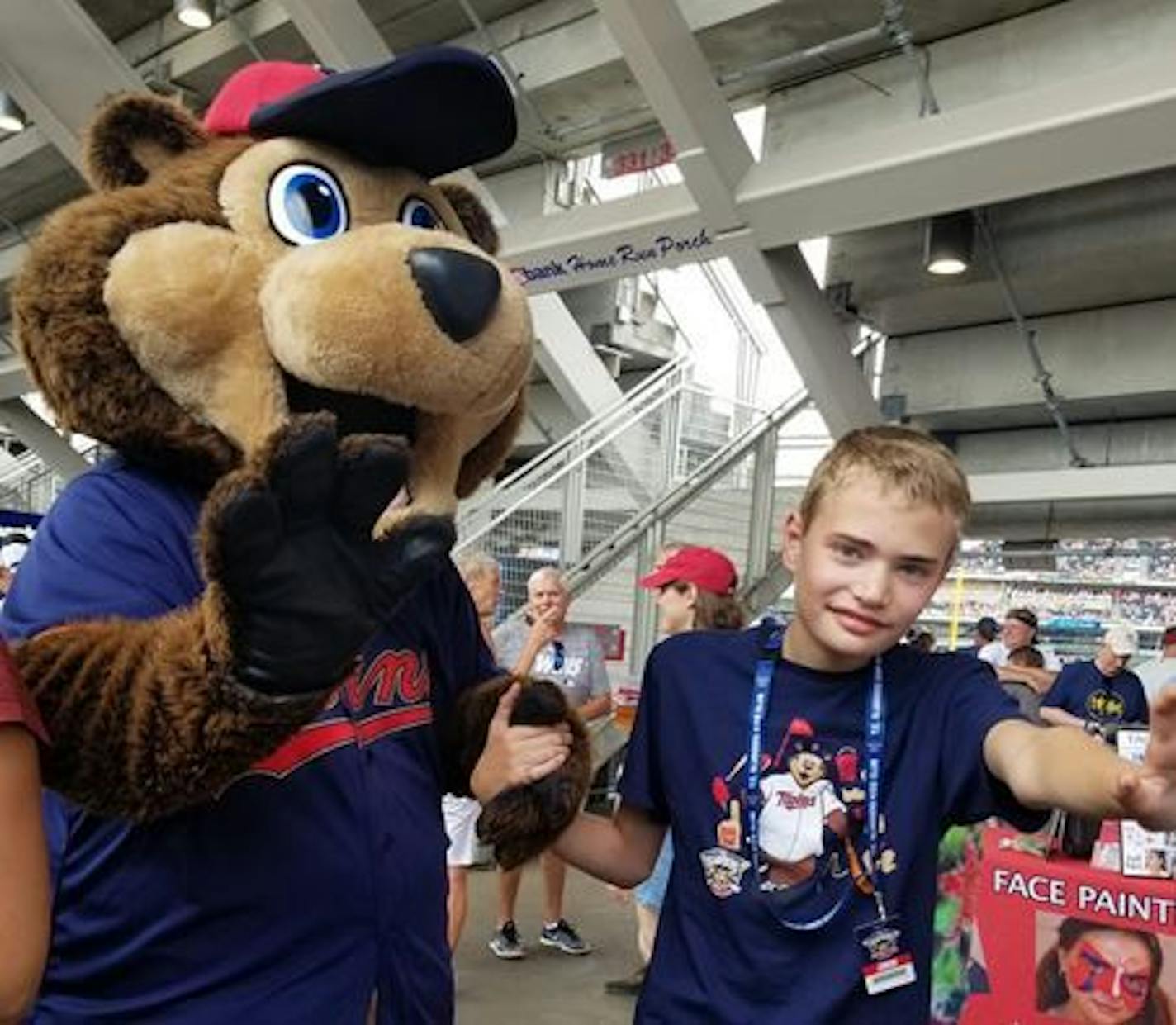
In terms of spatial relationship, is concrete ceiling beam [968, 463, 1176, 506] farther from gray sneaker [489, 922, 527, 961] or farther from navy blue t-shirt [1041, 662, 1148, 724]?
gray sneaker [489, 922, 527, 961]

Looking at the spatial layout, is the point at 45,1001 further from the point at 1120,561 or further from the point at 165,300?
the point at 1120,561

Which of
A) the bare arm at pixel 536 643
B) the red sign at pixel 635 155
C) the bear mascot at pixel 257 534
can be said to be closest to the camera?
the bear mascot at pixel 257 534

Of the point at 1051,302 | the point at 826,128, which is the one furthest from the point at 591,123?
the point at 1051,302

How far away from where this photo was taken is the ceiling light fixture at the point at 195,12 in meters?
7.84

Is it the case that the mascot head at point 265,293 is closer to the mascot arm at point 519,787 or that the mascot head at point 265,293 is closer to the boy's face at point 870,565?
the mascot arm at point 519,787

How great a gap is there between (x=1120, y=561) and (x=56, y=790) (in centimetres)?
786

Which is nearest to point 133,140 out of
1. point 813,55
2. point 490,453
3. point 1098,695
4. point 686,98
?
point 490,453

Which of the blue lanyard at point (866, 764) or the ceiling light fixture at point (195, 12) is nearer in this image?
the blue lanyard at point (866, 764)

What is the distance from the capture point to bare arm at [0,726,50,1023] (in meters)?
0.88

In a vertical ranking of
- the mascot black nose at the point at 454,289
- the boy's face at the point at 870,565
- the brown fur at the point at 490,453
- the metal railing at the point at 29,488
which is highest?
the metal railing at the point at 29,488

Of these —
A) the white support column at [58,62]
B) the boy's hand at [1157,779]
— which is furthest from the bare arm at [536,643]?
the white support column at [58,62]

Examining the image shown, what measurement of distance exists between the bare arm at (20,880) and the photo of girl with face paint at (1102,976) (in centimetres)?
280

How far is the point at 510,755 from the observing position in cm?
149

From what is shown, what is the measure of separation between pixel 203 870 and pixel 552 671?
423 cm
